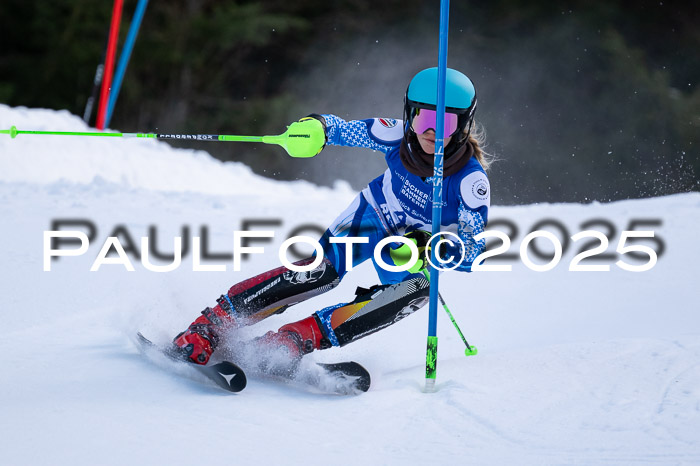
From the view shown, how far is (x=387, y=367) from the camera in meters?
3.18

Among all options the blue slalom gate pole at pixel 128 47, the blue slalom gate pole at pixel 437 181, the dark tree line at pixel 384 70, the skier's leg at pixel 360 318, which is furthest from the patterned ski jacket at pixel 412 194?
the dark tree line at pixel 384 70

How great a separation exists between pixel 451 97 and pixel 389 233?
0.61 meters

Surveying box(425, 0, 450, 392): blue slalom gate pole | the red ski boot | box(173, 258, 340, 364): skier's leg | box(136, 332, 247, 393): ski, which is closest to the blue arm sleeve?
box(425, 0, 450, 392): blue slalom gate pole

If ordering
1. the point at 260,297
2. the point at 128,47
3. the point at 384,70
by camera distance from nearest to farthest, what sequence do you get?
the point at 260,297 → the point at 128,47 → the point at 384,70

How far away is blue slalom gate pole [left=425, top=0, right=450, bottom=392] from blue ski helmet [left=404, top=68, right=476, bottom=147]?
5.2 inches

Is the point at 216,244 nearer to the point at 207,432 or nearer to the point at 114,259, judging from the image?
the point at 114,259

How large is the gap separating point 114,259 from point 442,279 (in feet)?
6.00

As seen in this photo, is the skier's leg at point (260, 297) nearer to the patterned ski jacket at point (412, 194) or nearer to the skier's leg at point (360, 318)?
the skier's leg at point (360, 318)

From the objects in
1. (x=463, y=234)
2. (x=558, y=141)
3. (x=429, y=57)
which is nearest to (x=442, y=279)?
(x=463, y=234)

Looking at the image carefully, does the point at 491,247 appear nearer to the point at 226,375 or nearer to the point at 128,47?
the point at 226,375

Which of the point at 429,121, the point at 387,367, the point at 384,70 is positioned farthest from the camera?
the point at 384,70

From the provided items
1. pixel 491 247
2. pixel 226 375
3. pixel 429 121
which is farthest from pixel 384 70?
pixel 226 375

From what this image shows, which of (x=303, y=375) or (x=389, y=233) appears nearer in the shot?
(x=303, y=375)

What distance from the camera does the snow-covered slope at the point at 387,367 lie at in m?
2.22
